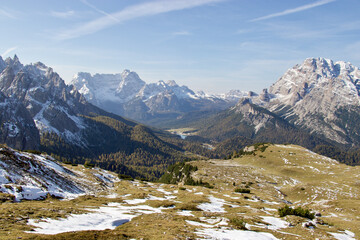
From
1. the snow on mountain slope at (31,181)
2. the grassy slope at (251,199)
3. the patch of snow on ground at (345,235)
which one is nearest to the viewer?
the grassy slope at (251,199)

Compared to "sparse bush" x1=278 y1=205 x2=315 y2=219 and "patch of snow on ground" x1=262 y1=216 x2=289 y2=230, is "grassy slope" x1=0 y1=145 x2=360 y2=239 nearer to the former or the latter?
"patch of snow on ground" x1=262 y1=216 x2=289 y2=230

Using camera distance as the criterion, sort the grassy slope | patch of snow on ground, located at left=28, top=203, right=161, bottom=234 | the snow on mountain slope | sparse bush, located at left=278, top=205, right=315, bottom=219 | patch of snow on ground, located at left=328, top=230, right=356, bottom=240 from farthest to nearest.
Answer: the snow on mountain slope → sparse bush, located at left=278, top=205, right=315, bottom=219 → patch of snow on ground, located at left=328, top=230, right=356, bottom=240 → the grassy slope → patch of snow on ground, located at left=28, top=203, right=161, bottom=234

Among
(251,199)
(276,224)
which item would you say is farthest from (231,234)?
(251,199)

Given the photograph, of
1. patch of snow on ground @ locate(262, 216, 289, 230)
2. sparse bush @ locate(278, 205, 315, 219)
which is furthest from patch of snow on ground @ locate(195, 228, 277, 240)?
sparse bush @ locate(278, 205, 315, 219)

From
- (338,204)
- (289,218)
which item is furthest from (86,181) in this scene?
(338,204)

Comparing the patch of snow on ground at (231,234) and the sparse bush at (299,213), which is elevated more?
the patch of snow on ground at (231,234)

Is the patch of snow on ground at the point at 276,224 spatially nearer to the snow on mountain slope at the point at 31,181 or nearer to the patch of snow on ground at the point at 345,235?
the patch of snow on ground at the point at 345,235

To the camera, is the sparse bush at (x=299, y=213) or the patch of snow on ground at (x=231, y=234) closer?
the patch of snow on ground at (x=231, y=234)

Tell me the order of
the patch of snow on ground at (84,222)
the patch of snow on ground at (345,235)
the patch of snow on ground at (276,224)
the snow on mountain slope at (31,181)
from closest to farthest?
the patch of snow on ground at (84,222), the patch of snow on ground at (345,235), the patch of snow on ground at (276,224), the snow on mountain slope at (31,181)

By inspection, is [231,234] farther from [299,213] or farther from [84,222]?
[299,213]

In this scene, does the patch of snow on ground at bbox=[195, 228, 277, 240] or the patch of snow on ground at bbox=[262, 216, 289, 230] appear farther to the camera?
the patch of snow on ground at bbox=[262, 216, 289, 230]

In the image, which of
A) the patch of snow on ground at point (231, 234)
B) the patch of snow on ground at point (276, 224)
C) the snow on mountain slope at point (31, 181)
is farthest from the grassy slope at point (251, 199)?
the snow on mountain slope at point (31, 181)

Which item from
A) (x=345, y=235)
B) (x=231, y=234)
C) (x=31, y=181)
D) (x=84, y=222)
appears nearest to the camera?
(x=231, y=234)

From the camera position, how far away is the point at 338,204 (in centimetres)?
6012
